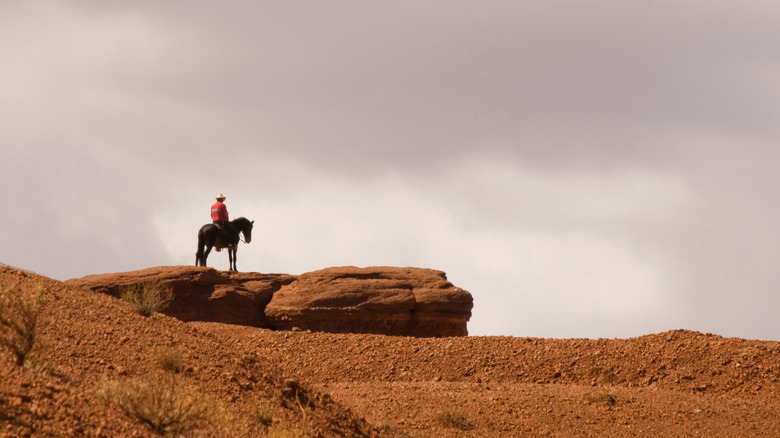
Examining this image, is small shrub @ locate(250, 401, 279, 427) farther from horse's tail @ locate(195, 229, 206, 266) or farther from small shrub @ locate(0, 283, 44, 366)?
horse's tail @ locate(195, 229, 206, 266)

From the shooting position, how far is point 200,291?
27.2 m

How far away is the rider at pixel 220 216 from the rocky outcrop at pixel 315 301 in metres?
2.32

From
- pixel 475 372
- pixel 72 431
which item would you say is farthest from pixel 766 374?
pixel 72 431

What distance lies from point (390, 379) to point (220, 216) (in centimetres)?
1155

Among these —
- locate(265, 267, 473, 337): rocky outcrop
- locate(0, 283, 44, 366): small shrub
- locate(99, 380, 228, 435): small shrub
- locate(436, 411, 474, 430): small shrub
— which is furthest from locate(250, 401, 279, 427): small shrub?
locate(265, 267, 473, 337): rocky outcrop

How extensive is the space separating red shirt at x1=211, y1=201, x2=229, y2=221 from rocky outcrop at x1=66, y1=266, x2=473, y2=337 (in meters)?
2.58

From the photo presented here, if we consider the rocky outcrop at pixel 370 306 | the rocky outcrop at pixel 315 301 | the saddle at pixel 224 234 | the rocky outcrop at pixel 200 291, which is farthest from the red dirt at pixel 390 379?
the saddle at pixel 224 234

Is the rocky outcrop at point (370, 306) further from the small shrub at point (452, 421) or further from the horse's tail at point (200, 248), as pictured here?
the small shrub at point (452, 421)

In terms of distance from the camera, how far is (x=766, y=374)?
21.0 metres

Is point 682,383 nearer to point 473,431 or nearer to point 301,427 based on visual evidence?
point 473,431

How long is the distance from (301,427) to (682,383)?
41.2 feet

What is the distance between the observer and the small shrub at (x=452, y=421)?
15.6 metres

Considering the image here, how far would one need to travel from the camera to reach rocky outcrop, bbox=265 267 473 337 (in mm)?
27000

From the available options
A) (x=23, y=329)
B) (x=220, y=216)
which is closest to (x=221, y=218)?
(x=220, y=216)
